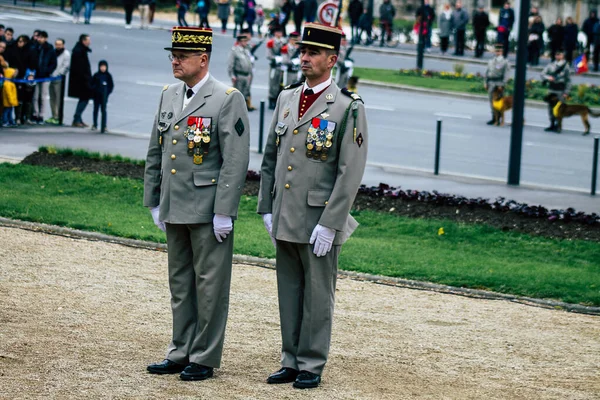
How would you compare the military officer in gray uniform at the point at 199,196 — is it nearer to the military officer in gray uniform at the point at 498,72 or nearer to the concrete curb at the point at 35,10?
the military officer in gray uniform at the point at 498,72

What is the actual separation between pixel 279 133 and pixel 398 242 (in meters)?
5.61

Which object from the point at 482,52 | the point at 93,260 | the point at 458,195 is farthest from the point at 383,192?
the point at 482,52

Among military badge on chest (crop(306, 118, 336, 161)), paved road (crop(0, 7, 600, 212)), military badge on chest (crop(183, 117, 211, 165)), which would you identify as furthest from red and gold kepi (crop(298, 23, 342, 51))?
paved road (crop(0, 7, 600, 212))

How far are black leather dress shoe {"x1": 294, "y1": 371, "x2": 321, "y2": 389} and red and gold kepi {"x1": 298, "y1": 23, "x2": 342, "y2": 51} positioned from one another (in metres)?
2.03

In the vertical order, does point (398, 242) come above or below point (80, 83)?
below

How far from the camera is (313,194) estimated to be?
23.9 feet

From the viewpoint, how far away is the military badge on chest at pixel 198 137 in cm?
737

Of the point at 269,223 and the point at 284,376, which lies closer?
the point at 284,376

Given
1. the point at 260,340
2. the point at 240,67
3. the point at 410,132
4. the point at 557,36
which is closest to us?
the point at 260,340

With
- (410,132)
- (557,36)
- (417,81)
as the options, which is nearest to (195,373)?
(410,132)

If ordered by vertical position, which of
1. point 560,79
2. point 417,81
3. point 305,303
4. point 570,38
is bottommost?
point 305,303

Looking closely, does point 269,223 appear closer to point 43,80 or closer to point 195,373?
point 195,373

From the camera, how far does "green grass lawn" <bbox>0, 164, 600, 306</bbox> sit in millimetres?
10961

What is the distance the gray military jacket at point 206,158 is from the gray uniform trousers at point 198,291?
14 cm
